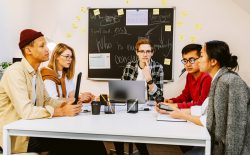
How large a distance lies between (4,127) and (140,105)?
1250 millimetres

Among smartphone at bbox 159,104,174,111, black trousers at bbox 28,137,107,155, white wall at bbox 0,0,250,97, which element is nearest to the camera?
black trousers at bbox 28,137,107,155

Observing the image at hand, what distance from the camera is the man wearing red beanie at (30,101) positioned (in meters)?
1.98

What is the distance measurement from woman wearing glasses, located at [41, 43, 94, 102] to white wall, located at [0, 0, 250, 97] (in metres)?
1.05

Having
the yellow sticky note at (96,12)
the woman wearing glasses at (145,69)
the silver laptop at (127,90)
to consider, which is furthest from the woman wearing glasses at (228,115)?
the yellow sticky note at (96,12)

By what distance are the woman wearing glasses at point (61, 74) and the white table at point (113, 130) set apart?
821 mm

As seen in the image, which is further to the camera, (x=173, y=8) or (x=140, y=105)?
(x=173, y=8)

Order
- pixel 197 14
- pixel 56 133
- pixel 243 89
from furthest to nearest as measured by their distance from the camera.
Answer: pixel 197 14 → pixel 56 133 → pixel 243 89

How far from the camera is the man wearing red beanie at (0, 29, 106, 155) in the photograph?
1977 mm

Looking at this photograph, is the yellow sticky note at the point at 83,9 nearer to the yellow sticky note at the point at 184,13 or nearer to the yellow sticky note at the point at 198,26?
the yellow sticky note at the point at 184,13

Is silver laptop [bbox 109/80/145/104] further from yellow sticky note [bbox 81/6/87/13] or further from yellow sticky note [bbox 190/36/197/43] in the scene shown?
yellow sticky note [bbox 81/6/87/13]

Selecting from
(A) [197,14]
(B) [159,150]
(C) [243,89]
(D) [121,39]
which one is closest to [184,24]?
(A) [197,14]

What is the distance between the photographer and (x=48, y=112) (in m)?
2.05

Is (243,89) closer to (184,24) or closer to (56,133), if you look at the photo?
(56,133)

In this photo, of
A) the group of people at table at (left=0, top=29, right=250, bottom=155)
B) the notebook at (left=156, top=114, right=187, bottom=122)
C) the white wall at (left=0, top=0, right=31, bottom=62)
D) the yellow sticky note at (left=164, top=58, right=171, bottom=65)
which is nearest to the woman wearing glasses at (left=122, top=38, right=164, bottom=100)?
the yellow sticky note at (left=164, top=58, right=171, bottom=65)
